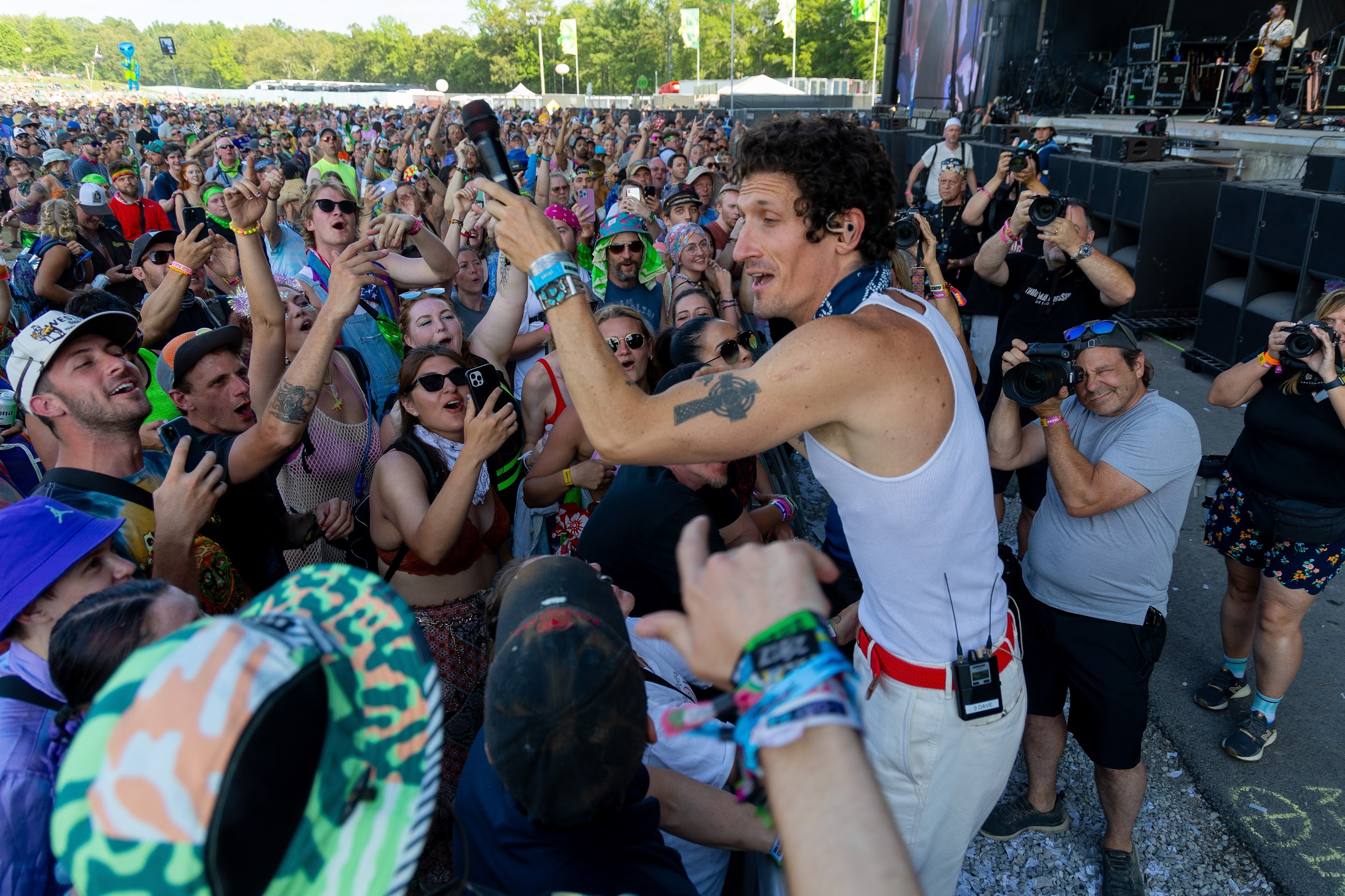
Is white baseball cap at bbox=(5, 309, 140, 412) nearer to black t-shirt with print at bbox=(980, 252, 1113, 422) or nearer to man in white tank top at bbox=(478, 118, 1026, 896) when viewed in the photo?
man in white tank top at bbox=(478, 118, 1026, 896)

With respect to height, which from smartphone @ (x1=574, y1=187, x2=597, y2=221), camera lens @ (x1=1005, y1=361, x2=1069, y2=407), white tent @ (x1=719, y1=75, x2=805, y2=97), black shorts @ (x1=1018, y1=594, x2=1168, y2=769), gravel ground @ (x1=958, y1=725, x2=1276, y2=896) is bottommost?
gravel ground @ (x1=958, y1=725, x2=1276, y2=896)

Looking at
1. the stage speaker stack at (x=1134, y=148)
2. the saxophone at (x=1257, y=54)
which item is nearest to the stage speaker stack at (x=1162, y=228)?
the stage speaker stack at (x=1134, y=148)

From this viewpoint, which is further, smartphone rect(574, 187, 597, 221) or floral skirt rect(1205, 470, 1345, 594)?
smartphone rect(574, 187, 597, 221)

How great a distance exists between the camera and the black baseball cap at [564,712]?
3.93ft

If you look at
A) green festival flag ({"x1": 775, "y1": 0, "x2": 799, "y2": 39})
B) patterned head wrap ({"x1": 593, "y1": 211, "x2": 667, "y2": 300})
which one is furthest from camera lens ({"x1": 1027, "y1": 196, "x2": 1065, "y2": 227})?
green festival flag ({"x1": 775, "y1": 0, "x2": 799, "y2": 39})

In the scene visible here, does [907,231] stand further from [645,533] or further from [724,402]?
[724,402]

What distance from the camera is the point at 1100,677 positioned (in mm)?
2719

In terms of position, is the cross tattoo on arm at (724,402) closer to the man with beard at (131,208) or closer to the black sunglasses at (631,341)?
the black sunglasses at (631,341)

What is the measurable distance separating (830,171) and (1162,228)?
853 cm

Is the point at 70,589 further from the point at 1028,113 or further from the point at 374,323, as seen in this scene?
the point at 1028,113

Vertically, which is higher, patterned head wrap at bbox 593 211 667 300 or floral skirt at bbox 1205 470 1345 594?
patterned head wrap at bbox 593 211 667 300

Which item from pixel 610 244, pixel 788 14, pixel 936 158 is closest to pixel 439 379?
pixel 610 244

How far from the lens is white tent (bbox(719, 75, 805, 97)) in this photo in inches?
1699

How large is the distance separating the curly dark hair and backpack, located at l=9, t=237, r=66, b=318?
628 centimetres
